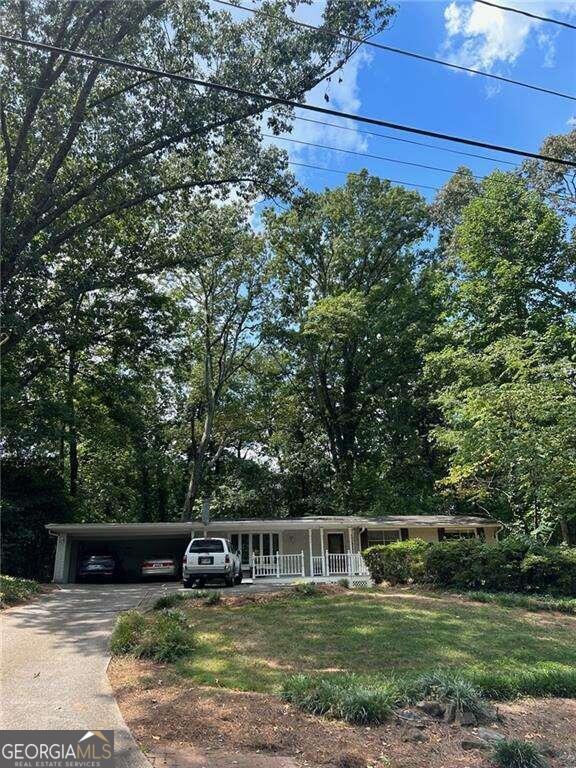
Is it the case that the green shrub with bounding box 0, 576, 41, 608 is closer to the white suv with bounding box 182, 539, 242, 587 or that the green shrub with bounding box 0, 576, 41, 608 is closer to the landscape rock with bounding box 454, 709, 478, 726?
the white suv with bounding box 182, 539, 242, 587

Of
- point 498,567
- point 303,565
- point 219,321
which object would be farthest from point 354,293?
point 498,567

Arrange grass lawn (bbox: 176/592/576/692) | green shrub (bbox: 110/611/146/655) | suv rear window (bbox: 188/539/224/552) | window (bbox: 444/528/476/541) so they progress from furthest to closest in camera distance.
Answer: window (bbox: 444/528/476/541)
suv rear window (bbox: 188/539/224/552)
green shrub (bbox: 110/611/146/655)
grass lawn (bbox: 176/592/576/692)

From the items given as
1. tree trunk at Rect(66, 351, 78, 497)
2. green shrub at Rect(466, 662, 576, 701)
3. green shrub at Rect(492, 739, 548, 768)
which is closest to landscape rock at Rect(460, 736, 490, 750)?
green shrub at Rect(492, 739, 548, 768)

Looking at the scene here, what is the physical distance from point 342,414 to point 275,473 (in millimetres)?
5232

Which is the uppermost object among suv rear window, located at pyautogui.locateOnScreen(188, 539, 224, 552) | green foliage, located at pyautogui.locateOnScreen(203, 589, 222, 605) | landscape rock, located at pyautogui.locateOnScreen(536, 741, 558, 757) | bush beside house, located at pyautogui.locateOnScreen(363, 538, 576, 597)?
suv rear window, located at pyautogui.locateOnScreen(188, 539, 224, 552)

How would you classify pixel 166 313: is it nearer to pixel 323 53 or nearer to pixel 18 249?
pixel 18 249

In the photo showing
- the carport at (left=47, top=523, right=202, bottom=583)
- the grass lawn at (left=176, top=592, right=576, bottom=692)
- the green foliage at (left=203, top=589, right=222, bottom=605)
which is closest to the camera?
the grass lawn at (left=176, top=592, right=576, bottom=692)

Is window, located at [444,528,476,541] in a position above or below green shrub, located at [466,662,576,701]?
above

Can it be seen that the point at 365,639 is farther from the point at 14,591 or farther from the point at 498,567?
the point at 14,591

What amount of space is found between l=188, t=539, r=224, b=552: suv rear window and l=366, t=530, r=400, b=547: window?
921cm

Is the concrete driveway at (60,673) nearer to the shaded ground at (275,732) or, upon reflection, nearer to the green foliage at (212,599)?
the shaded ground at (275,732)

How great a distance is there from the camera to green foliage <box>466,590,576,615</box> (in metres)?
11.7

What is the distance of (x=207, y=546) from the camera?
16.5 meters
